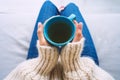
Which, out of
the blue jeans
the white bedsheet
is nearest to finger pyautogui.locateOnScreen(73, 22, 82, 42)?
the blue jeans

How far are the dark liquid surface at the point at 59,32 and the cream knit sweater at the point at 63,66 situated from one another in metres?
0.03

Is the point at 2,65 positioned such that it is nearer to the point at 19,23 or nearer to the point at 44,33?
the point at 19,23

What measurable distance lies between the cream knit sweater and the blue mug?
2 centimetres

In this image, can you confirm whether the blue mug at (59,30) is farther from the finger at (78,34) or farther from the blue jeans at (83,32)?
the blue jeans at (83,32)

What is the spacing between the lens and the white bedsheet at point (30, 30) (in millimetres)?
1036

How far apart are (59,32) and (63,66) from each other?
122 mm

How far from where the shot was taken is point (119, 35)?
1108mm

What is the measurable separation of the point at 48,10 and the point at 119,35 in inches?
13.7

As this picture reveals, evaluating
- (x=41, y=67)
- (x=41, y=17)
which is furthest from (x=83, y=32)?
(x=41, y=67)

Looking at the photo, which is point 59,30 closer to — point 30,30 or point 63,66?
point 63,66

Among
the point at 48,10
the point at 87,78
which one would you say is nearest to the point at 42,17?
the point at 48,10

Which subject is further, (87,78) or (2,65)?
(2,65)

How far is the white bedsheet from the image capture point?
1036 millimetres

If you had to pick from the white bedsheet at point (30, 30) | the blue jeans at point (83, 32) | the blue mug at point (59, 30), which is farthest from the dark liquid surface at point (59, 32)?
the white bedsheet at point (30, 30)
